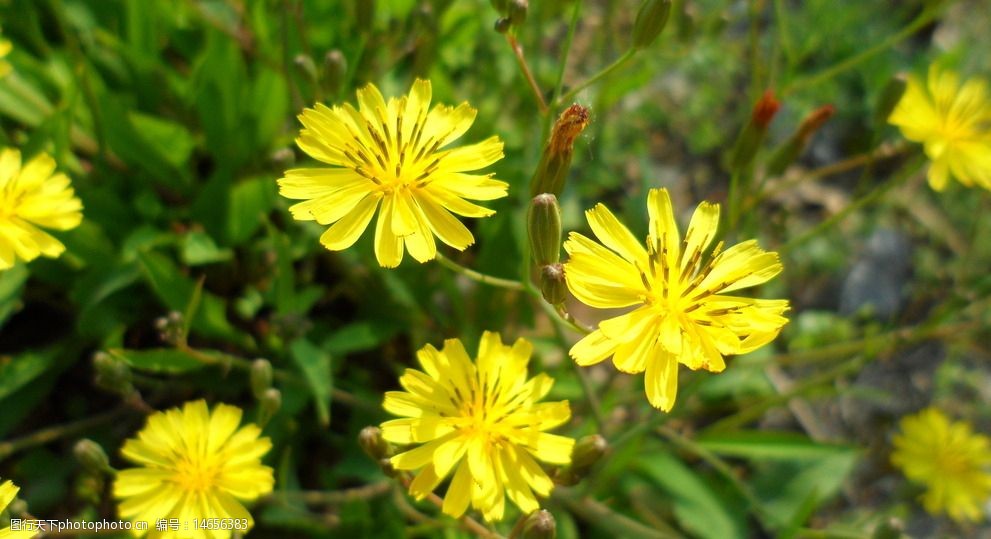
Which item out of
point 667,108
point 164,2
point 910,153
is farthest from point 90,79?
point 910,153

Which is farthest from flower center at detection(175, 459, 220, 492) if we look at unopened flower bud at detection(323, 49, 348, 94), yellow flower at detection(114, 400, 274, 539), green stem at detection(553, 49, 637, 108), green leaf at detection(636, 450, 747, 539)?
green leaf at detection(636, 450, 747, 539)

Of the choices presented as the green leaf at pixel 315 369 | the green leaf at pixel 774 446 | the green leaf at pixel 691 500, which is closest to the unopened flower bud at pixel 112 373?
the green leaf at pixel 315 369

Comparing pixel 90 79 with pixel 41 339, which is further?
pixel 41 339

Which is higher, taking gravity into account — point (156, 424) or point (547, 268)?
point (547, 268)

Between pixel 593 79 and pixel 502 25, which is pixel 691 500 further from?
pixel 502 25

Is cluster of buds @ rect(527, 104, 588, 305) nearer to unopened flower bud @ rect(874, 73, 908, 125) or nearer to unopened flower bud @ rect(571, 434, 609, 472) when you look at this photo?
unopened flower bud @ rect(571, 434, 609, 472)

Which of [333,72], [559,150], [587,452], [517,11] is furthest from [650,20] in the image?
[587,452]

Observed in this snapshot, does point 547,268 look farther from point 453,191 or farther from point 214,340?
point 214,340
